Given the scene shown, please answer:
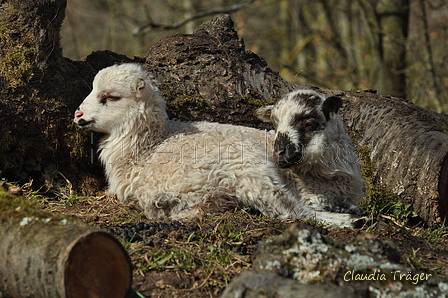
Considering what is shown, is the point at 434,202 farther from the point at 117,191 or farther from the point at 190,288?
the point at 117,191

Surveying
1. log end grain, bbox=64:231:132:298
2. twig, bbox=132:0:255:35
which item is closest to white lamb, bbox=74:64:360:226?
log end grain, bbox=64:231:132:298

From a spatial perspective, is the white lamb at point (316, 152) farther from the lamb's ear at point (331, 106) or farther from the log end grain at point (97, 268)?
the log end grain at point (97, 268)

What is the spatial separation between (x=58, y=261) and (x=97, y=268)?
0.27m

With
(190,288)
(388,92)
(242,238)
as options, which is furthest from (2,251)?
(388,92)

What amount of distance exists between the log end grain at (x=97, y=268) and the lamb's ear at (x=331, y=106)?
3583mm

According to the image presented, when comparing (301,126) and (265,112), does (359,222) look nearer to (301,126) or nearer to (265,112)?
(301,126)

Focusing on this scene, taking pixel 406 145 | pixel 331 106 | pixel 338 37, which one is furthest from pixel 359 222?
pixel 338 37

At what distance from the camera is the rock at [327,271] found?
2.94 meters

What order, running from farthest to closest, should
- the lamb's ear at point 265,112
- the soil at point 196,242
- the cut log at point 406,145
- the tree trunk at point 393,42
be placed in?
1. the tree trunk at point 393,42
2. the lamb's ear at point 265,112
3. the cut log at point 406,145
4. the soil at point 196,242

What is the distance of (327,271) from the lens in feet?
10.6

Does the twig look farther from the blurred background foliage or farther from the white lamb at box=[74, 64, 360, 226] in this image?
the white lamb at box=[74, 64, 360, 226]

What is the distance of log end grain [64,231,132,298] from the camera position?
3.02m

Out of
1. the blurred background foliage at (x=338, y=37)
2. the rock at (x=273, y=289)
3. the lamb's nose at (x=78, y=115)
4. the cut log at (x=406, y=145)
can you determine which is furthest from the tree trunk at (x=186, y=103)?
the rock at (x=273, y=289)

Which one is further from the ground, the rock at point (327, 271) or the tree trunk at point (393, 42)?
the tree trunk at point (393, 42)
